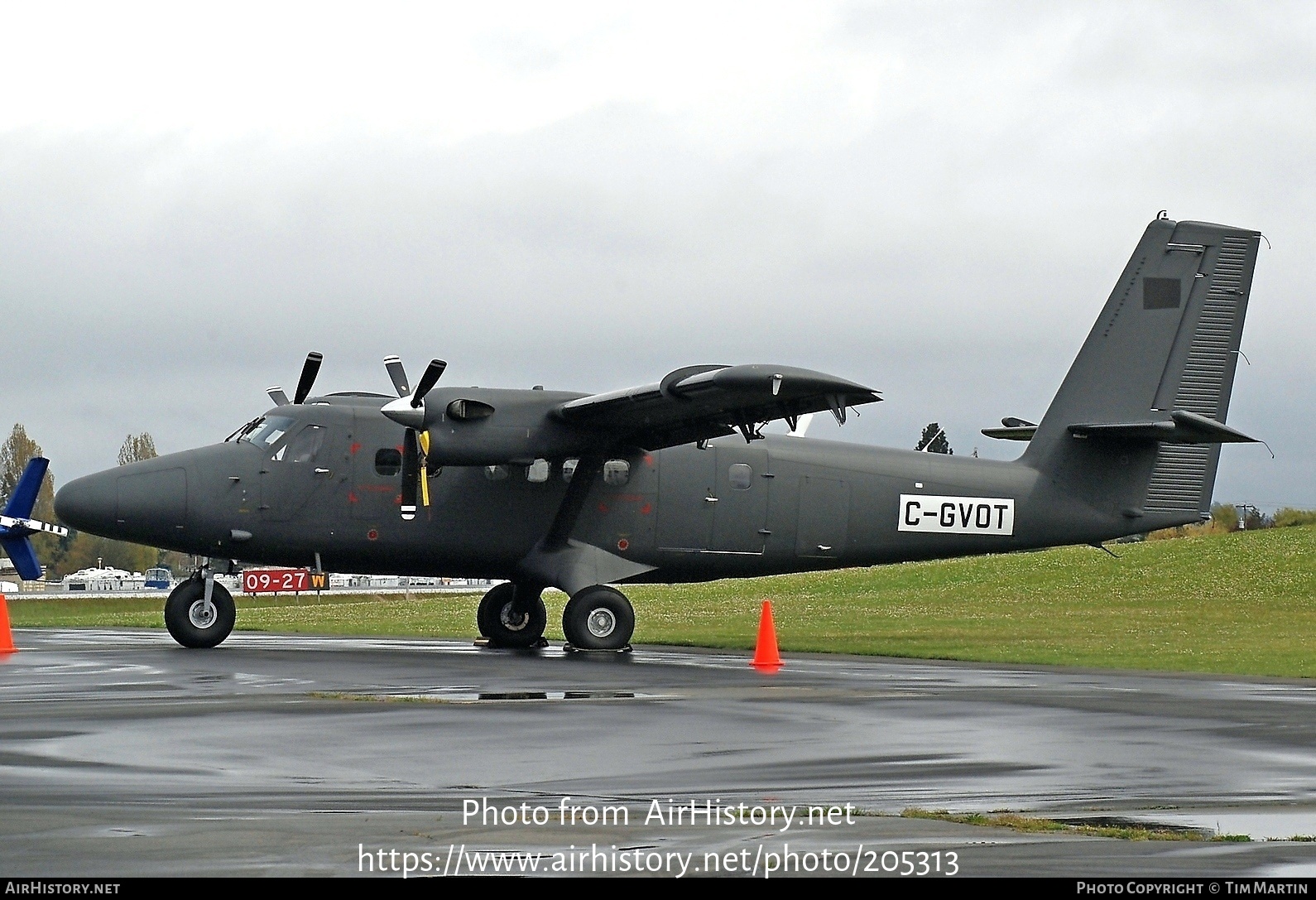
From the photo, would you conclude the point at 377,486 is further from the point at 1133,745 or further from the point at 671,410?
the point at 1133,745

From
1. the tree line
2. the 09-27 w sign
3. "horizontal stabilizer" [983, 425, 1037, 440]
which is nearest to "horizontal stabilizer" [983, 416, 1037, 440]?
"horizontal stabilizer" [983, 425, 1037, 440]

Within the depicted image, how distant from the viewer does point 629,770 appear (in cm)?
1060

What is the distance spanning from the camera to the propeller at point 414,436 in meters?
22.8

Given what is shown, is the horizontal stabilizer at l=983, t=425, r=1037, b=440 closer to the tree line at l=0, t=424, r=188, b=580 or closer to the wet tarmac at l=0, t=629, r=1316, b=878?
the wet tarmac at l=0, t=629, r=1316, b=878

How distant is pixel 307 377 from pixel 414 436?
9.83 ft

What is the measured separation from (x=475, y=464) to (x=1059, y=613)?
20011mm

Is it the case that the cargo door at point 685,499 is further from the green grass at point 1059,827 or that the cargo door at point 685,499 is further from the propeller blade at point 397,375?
the green grass at point 1059,827

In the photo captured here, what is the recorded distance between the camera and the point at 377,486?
24344mm

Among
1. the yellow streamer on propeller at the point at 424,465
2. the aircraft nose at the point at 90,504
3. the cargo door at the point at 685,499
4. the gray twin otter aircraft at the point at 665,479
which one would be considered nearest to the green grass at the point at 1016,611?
the gray twin otter aircraft at the point at 665,479

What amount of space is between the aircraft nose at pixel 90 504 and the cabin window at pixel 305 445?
2.60 m

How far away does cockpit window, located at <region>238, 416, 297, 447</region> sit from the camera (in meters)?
24.2

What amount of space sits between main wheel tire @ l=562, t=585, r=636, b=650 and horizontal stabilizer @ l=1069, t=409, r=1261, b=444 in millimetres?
8771

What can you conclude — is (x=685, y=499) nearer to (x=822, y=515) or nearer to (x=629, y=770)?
(x=822, y=515)

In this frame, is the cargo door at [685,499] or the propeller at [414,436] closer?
the propeller at [414,436]
